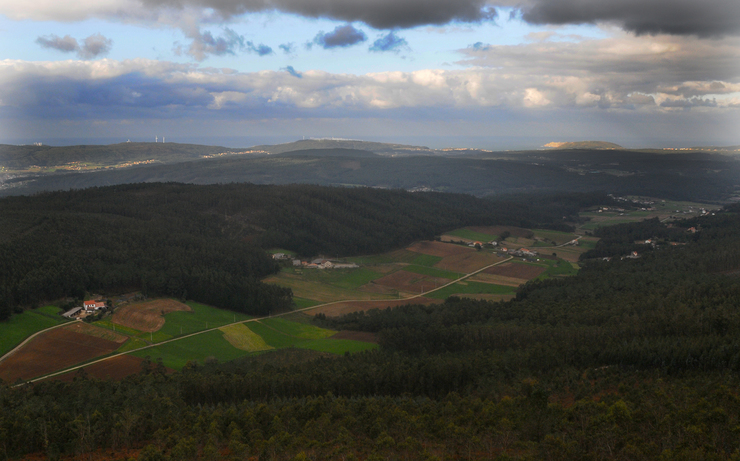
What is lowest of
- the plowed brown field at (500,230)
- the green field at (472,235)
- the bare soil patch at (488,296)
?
the bare soil patch at (488,296)

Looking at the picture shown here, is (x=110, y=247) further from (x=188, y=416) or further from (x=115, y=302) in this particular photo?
(x=188, y=416)

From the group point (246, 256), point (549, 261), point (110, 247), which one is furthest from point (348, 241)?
point (110, 247)

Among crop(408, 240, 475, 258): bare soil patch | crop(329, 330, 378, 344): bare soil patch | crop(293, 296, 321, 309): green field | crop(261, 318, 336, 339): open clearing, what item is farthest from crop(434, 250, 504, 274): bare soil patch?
crop(261, 318, 336, 339): open clearing

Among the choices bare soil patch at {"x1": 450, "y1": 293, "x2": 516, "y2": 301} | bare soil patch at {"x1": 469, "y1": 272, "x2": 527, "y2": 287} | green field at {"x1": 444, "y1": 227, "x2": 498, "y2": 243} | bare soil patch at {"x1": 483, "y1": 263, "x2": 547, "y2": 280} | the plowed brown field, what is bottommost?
bare soil patch at {"x1": 450, "y1": 293, "x2": 516, "y2": 301}

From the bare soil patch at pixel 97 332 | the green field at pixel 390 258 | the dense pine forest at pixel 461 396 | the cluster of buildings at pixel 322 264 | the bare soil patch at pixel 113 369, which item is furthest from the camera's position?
the green field at pixel 390 258

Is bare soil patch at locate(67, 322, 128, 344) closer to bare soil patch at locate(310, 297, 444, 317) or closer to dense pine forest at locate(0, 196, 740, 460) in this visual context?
dense pine forest at locate(0, 196, 740, 460)

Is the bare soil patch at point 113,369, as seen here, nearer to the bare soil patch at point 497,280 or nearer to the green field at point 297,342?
the green field at point 297,342

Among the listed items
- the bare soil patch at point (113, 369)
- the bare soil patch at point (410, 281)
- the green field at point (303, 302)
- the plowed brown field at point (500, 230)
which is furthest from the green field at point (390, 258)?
the bare soil patch at point (113, 369)
